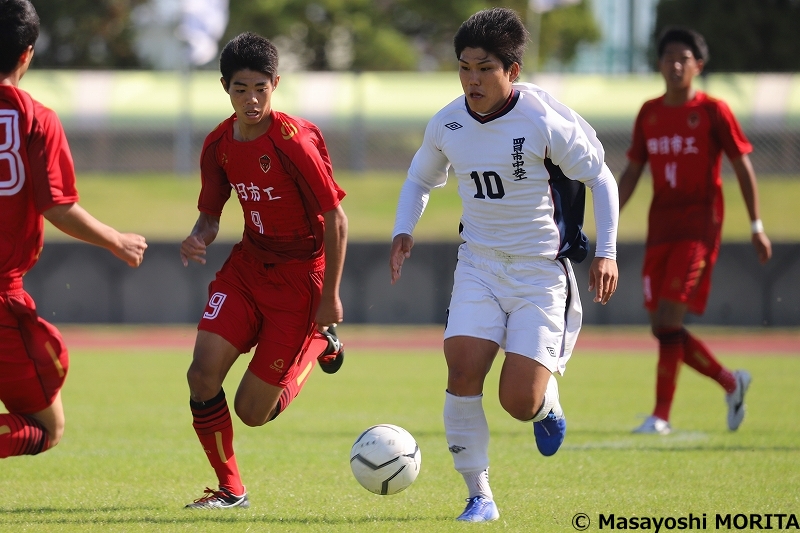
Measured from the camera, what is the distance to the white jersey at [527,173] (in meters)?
5.25

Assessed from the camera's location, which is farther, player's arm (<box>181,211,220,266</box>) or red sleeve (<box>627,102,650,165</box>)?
red sleeve (<box>627,102,650,165</box>)

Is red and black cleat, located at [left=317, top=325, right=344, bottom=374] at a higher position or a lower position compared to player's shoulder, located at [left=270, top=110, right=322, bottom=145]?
lower

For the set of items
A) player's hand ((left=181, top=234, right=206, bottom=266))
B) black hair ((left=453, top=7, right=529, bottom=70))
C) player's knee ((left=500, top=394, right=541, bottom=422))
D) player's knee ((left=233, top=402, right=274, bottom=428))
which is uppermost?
black hair ((left=453, top=7, right=529, bottom=70))

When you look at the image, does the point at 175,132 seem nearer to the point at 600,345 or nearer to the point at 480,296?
the point at 600,345

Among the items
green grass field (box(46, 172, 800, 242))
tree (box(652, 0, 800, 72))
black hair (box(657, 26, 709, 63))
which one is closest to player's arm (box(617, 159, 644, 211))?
black hair (box(657, 26, 709, 63))

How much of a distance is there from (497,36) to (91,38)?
36898 mm

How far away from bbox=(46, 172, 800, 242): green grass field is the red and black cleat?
49.5ft

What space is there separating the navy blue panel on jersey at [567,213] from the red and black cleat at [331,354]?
58.6 inches

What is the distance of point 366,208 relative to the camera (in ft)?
79.0

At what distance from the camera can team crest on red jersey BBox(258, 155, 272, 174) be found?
5.52 m

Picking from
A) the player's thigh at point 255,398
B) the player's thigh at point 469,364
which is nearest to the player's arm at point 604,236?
the player's thigh at point 469,364

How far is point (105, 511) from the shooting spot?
5.32 metres

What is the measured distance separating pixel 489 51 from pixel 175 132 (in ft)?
67.8

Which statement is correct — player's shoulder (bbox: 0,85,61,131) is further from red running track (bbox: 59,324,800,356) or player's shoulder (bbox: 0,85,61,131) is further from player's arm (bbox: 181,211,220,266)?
red running track (bbox: 59,324,800,356)
